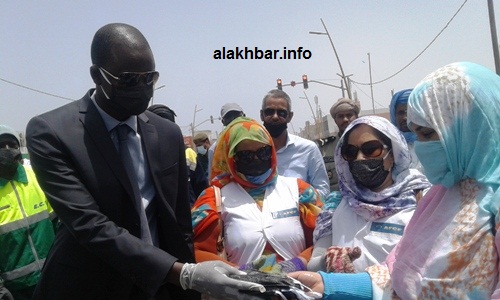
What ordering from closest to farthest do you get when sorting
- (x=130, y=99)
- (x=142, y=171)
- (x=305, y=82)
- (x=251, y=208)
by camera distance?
(x=130, y=99) → (x=142, y=171) → (x=251, y=208) → (x=305, y=82)

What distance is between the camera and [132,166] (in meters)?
2.31

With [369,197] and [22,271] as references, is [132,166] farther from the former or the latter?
[22,271]

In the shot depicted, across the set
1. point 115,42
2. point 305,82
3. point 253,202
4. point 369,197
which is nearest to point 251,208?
point 253,202

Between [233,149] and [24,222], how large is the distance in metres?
1.79

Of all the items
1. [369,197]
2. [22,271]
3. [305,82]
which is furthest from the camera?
[305,82]

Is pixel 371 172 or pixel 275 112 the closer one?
pixel 371 172

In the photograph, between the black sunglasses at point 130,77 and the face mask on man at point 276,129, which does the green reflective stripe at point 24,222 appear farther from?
the black sunglasses at point 130,77

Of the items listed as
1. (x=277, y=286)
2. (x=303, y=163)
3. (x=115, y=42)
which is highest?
(x=115, y=42)

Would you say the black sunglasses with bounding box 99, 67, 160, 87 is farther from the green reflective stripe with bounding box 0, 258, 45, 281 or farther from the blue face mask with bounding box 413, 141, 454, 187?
the green reflective stripe with bounding box 0, 258, 45, 281

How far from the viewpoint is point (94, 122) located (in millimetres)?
2256

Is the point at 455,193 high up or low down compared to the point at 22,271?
up

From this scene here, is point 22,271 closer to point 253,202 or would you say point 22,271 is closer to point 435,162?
point 253,202

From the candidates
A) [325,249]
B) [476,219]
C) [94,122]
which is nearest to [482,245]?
[476,219]

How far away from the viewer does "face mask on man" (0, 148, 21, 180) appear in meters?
4.00
